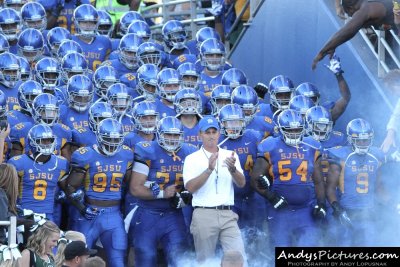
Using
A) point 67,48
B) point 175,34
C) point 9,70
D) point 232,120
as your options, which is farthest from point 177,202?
point 175,34

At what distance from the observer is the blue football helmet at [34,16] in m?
15.9

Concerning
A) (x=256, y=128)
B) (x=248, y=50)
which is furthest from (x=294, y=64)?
(x=256, y=128)

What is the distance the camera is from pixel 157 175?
12969 millimetres

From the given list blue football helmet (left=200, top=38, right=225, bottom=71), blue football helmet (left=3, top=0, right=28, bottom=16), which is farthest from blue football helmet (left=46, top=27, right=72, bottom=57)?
blue football helmet (left=200, top=38, right=225, bottom=71)

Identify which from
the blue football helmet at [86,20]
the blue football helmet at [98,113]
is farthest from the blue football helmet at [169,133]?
the blue football helmet at [86,20]

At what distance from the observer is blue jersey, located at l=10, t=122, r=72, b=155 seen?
1327cm

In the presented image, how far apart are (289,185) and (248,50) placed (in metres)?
4.11

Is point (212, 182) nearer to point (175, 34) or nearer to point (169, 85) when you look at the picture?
point (169, 85)

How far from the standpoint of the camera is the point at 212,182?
40.5ft

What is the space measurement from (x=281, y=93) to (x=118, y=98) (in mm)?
1700

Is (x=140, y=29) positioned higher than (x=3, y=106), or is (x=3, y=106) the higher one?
(x=140, y=29)

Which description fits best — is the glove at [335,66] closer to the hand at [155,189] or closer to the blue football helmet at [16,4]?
the hand at [155,189]

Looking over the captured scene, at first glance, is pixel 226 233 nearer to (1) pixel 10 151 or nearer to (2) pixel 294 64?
(1) pixel 10 151

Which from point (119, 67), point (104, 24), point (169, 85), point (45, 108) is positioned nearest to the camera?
point (45, 108)
